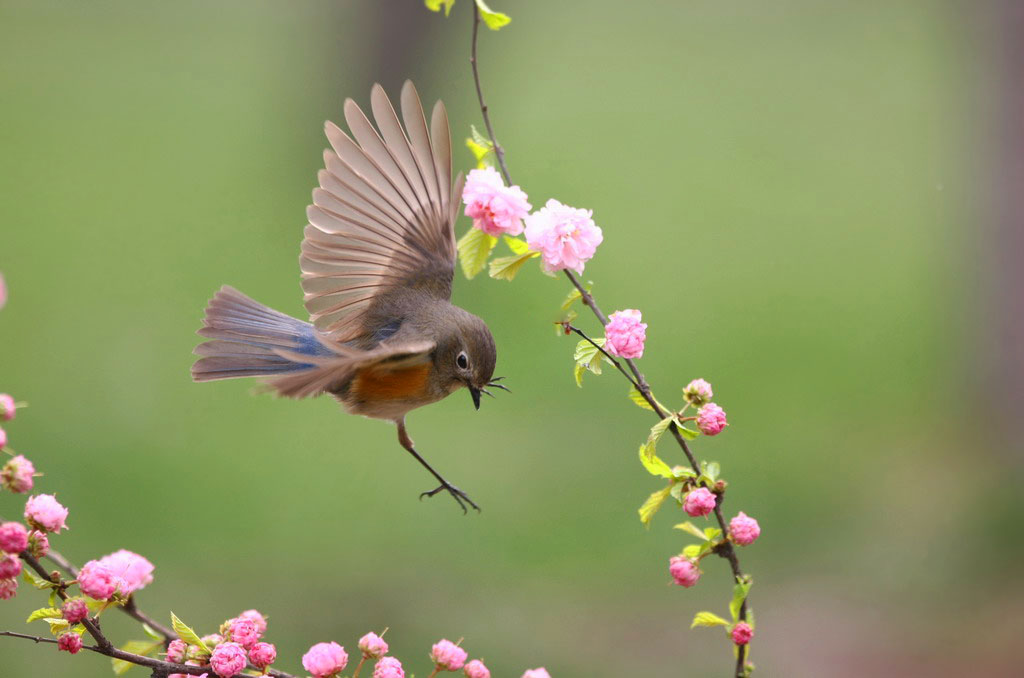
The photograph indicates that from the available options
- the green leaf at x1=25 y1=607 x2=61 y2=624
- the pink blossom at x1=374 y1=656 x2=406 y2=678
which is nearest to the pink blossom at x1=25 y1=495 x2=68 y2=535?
the green leaf at x1=25 y1=607 x2=61 y2=624

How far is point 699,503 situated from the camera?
5.32 ft

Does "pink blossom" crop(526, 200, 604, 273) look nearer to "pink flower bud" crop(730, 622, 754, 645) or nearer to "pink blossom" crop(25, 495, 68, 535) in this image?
"pink flower bud" crop(730, 622, 754, 645)

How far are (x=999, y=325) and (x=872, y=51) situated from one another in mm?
11376

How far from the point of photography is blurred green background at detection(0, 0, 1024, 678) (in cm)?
539

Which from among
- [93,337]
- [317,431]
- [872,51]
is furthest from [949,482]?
[872,51]

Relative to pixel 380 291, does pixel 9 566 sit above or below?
below

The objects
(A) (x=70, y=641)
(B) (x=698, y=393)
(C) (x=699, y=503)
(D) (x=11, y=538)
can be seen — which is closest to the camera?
(D) (x=11, y=538)

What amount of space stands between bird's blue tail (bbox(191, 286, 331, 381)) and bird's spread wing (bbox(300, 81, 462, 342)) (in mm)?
94

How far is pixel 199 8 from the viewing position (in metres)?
16.2

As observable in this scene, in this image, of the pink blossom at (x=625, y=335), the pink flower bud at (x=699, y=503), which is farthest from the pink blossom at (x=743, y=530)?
the pink blossom at (x=625, y=335)

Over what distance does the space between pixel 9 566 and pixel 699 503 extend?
914 mm

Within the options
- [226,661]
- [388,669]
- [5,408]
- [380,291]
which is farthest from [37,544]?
[380,291]

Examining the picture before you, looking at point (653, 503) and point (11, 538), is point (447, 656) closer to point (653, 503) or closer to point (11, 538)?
point (653, 503)

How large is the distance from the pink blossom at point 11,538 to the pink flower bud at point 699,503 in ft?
2.88
